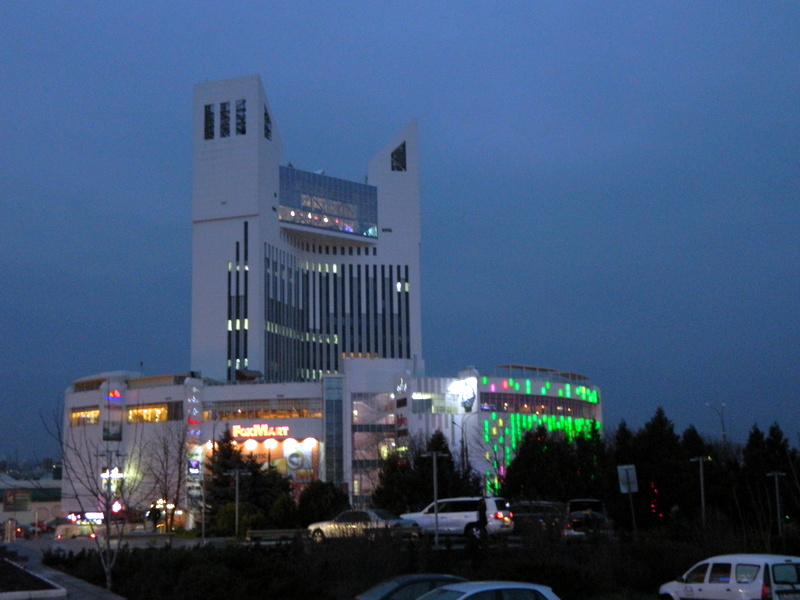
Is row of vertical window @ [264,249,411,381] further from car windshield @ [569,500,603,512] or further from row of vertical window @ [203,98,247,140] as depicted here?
car windshield @ [569,500,603,512]

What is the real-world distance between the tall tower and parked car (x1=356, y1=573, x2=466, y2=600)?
77.4 m

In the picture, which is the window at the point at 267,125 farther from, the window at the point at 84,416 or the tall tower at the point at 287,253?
the window at the point at 84,416

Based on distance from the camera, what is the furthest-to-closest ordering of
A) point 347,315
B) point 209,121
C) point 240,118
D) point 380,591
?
point 347,315, point 209,121, point 240,118, point 380,591

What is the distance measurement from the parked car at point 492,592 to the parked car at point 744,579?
6.32 meters

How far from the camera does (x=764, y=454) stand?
42.1 metres

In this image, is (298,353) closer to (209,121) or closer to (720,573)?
(209,121)

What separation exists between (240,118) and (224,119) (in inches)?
78.7

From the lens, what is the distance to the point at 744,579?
19.8m

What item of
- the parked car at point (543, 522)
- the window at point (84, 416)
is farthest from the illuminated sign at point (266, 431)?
the parked car at point (543, 522)

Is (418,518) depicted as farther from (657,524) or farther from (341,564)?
(341,564)

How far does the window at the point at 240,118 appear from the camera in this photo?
105125mm

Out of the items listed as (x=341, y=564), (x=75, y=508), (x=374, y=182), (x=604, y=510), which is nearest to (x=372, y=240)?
(x=374, y=182)

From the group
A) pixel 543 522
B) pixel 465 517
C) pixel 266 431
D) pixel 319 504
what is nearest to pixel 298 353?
pixel 266 431

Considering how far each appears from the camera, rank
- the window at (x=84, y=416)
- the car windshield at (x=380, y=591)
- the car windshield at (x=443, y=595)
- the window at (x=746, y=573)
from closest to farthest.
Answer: the car windshield at (x=443, y=595) < the car windshield at (x=380, y=591) < the window at (x=746, y=573) < the window at (x=84, y=416)
